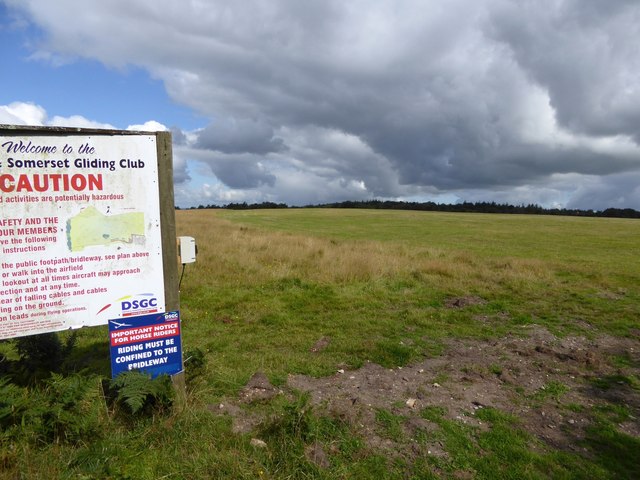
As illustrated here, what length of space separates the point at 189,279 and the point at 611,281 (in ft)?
46.3

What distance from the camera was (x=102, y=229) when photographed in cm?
407

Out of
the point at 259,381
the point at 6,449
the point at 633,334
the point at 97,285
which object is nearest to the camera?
the point at 6,449

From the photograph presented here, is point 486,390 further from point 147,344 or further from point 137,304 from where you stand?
point 137,304

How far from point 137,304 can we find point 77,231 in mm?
982

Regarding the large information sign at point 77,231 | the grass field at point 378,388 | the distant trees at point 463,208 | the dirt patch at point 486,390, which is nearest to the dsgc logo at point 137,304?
the large information sign at point 77,231

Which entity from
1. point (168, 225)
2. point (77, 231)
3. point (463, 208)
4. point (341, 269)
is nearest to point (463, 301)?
point (341, 269)

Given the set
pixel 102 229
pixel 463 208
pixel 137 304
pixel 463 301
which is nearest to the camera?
pixel 102 229

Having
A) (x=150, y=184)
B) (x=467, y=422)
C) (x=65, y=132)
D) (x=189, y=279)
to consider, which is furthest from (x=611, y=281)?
(x=65, y=132)

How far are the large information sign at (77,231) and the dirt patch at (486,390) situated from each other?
6.22 feet

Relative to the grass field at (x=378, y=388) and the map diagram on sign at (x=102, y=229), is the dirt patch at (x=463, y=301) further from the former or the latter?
the map diagram on sign at (x=102, y=229)

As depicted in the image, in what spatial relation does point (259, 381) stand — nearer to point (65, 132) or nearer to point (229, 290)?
point (65, 132)

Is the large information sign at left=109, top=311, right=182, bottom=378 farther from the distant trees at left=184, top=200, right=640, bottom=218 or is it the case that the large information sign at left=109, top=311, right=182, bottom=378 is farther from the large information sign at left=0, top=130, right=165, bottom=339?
the distant trees at left=184, top=200, right=640, bottom=218

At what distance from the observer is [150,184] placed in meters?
4.28

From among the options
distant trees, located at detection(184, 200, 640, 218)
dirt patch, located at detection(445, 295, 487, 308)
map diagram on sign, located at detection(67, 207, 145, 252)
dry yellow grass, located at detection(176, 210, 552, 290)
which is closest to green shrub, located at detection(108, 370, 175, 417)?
map diagram on sign, located at detection(67, 207, 145, 252)
